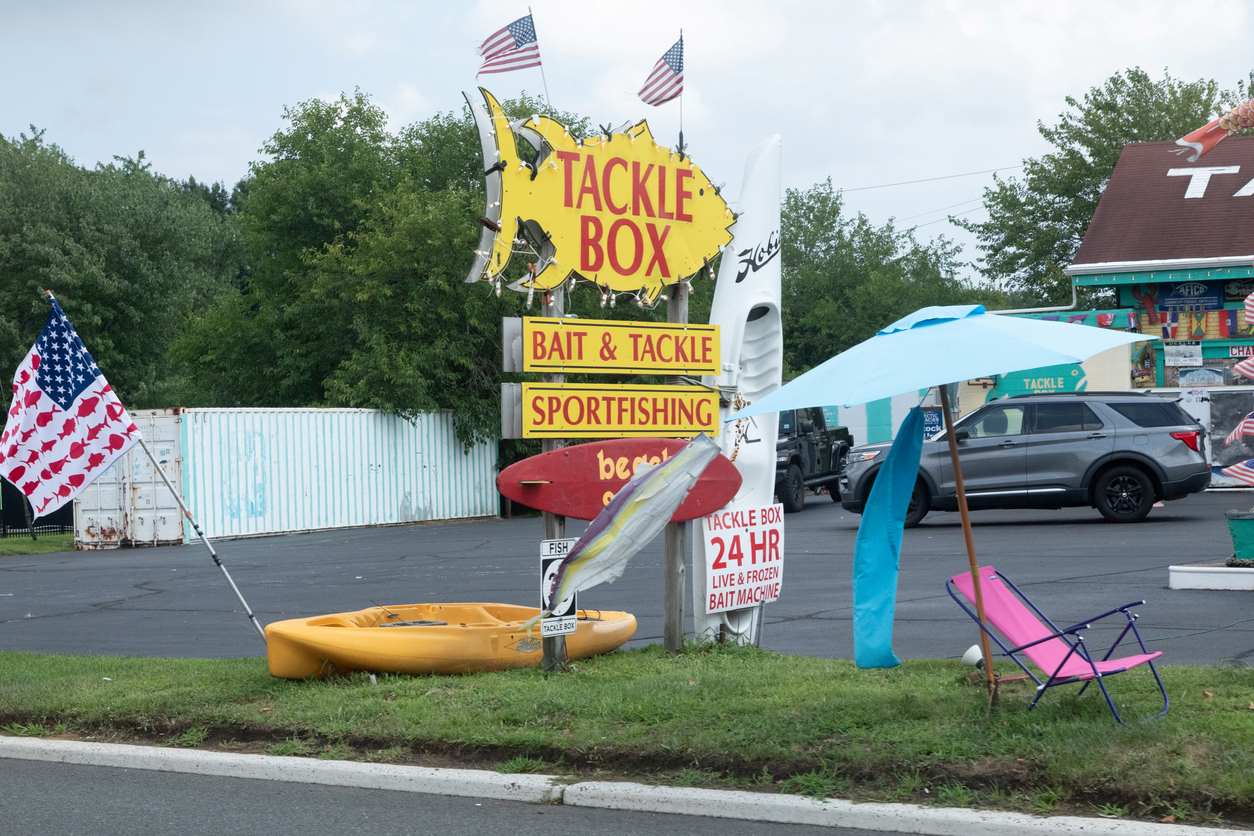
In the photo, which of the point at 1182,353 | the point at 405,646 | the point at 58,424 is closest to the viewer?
the point at 405,646

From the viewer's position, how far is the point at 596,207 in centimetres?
962

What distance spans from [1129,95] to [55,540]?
3320 centimetres

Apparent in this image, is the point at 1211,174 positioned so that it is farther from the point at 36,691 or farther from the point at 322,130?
the point at 36,691

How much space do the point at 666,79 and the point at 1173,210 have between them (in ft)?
77.6

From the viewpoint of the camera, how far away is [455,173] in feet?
132

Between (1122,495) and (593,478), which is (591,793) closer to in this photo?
(593,478)

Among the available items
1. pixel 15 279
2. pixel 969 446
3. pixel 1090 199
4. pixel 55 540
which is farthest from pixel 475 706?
pixel 1090 199

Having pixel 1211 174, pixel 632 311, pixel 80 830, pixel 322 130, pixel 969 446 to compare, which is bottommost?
pixel 80 830

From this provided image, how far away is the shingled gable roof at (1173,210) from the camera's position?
2958cm

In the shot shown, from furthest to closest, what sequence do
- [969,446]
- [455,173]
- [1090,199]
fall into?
[1090,199], [455,173], [969,446]

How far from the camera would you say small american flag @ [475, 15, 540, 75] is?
948 centimetres

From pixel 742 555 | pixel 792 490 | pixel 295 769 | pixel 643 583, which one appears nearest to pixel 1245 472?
pixel 742 555

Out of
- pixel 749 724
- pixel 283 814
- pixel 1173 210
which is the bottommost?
pixel 283 814

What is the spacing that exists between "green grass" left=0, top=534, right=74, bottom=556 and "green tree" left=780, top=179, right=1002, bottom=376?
26166 mm
